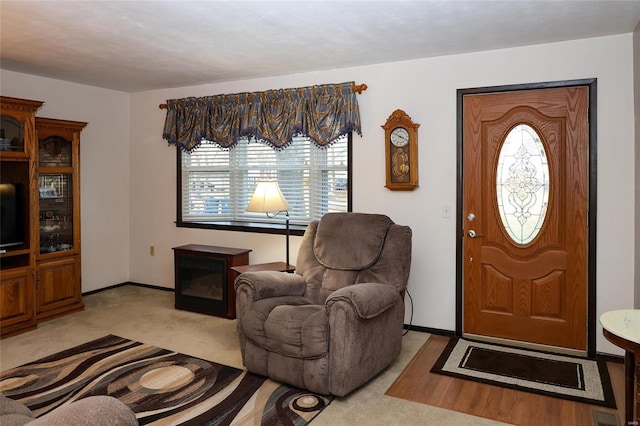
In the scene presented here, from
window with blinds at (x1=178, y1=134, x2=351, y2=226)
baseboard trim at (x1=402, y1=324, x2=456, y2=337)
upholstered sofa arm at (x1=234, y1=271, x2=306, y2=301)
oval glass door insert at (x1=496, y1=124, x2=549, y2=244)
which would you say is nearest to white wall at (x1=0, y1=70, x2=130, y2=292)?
window with blinds at (x1=178, y1=134, x2=351, y2=226)

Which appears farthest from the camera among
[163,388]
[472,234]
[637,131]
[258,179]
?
[258,179]

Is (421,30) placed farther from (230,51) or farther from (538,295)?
(538,295)


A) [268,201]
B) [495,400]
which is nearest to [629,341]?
[495,400]

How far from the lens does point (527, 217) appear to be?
12.2 ft

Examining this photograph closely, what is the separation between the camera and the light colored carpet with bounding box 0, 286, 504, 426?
2.67 meters

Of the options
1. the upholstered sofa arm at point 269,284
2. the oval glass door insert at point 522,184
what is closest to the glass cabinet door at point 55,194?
the upholstered sofa arm at point 269,284

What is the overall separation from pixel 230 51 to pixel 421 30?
155 cm

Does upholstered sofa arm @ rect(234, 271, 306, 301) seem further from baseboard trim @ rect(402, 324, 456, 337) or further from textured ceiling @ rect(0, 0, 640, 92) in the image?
textured ceiling @ rect(0, 0, 640, 92)

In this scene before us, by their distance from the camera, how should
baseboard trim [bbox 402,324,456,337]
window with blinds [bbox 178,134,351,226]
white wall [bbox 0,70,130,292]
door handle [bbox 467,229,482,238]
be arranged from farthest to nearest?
white wall [bbox 0,70,130,292] → window with blinds [bbox 178,134,351,226] → baseboard trim [bbox 402,324,456,337] → door handle [bbox 467,229,482,238]

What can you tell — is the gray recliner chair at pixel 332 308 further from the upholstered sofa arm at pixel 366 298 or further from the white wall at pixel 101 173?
the white wall at pixel 101 173

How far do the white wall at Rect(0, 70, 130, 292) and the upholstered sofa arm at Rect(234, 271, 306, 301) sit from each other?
117 inches

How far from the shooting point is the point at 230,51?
152 inches

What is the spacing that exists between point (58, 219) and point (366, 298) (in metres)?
3.36

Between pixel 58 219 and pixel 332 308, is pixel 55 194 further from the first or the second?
pixel 332 308
